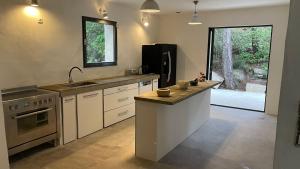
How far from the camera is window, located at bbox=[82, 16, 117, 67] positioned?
454 cm

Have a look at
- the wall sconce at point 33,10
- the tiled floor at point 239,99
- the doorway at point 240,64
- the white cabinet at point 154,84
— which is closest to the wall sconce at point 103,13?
the wall sconce at point 33,10

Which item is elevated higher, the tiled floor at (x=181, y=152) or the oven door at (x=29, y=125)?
the oven door at (x=29, y=125)

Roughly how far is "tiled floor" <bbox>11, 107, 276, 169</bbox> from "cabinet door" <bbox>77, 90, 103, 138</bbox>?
0.49 feet

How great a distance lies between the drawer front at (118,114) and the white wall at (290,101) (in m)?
3.44

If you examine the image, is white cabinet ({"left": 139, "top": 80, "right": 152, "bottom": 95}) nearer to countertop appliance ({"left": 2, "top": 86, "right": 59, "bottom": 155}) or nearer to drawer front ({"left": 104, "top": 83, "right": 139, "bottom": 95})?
drawer front ({"left": 104, "top": 83, "right": 139, "bottom": 95})

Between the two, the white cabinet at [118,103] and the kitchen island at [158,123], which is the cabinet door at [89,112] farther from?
the kitchen island at [158,123]

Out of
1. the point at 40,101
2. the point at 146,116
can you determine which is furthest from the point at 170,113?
the point at 40,101

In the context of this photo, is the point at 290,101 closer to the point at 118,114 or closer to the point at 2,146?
the point at 2,146

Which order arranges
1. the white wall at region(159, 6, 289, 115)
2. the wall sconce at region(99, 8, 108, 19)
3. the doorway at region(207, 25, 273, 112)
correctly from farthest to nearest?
the doorway at region(207, 25, 273, 112) → the white wall at region(159, 6, 289, 115) → the wall sconce at region(99, 8, 108, 19)

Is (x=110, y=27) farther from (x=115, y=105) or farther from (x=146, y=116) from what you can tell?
(x=146, y=116)

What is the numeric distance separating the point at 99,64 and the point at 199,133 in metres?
2.52

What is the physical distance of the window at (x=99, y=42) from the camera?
14.9 feet

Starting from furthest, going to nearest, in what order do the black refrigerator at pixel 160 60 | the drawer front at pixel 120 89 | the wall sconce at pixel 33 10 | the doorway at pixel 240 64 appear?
1. the doorway at pixel 240 64
2. the black refrigerator at pixel 160 60
3. the drawer front at pixel 120 89
4. the wall sconce at pixel 33 10

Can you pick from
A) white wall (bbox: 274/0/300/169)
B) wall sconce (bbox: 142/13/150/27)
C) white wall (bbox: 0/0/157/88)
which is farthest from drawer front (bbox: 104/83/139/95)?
white wall (bbox: 274/0/300/169)
